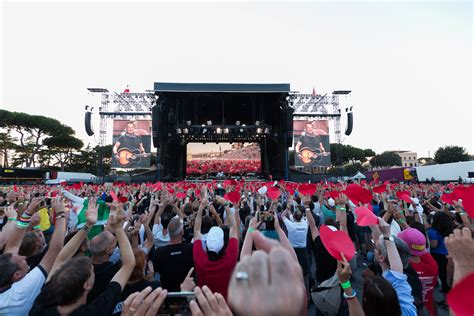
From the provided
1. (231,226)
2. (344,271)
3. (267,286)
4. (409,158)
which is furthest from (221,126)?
(409,158)

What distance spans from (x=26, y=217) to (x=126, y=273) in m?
1.28

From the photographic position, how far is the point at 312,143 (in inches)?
961

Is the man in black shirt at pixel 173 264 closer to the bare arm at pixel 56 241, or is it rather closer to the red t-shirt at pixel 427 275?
the bare arm at pixel 56 241

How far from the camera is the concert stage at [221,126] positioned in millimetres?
19266

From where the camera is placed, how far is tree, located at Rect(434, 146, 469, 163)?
4050 cm

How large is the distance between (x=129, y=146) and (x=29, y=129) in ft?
83.8

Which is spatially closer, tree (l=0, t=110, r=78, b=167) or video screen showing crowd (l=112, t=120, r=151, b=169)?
video screen showing crowd (l=112, t=120, r=151, b=169)

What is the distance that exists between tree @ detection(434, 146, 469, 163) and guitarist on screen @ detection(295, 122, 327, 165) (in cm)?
3260

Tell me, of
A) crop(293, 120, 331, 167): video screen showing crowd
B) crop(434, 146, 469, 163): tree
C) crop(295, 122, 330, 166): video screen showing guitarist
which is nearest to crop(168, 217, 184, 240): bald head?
crop(293, 120, 331, 167): video screen showing crowd

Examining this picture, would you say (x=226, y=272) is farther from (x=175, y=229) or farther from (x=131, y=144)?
(x=131, y=144)

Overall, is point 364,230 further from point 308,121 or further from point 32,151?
point 32,151

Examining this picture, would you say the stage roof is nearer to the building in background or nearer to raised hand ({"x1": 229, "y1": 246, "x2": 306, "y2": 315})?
raised hand ({"x1": 229, "y1": 246, "x2": 306, "y2": 315})

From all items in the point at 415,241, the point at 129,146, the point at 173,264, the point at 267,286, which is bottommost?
the point at 173,264

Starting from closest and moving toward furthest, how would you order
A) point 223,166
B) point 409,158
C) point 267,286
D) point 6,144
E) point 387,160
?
point 267,286, point 223,166, point 6,144, point 387,160, point 409,158
